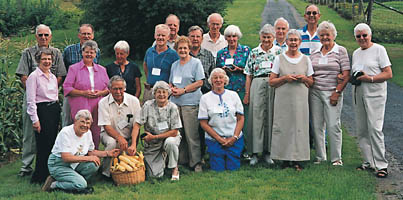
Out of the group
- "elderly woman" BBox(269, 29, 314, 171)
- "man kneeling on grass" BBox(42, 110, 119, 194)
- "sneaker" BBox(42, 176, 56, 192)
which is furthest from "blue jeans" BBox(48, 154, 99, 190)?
"elderly woman" BBox(269, 29, 314, 171)

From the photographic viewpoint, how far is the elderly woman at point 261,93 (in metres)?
7.37

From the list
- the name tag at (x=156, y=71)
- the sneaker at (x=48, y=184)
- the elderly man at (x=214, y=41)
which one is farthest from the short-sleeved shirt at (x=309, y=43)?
the sneaker at (x=48, y=184)

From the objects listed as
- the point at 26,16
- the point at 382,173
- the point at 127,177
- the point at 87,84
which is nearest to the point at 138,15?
the point at 26,16

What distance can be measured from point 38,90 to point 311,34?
4.15 meters

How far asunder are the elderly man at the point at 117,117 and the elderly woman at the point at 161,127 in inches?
6.4

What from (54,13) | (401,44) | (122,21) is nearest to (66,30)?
(54,13)

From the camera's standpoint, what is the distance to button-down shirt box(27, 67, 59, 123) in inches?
257

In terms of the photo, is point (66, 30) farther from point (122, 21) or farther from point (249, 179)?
point (249, 179)

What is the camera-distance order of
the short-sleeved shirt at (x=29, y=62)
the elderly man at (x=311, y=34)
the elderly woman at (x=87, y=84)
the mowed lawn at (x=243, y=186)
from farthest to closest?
the elderly man at (x=311, y=34)
the short-sleeved shirt at (x=29, y=62)
the elderly woman at (x=87, y=84)
the mowed lawn at (x=243, y=186)

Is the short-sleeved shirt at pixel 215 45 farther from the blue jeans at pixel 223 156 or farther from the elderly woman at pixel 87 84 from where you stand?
the elderly woman at pixel 87 84

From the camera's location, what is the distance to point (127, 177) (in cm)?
654

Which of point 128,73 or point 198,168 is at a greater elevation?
point 128,73

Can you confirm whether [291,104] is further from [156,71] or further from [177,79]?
[156,71]

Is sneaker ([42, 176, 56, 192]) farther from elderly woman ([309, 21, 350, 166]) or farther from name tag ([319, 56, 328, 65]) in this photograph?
name tag ([319, 56, 328, 65])
